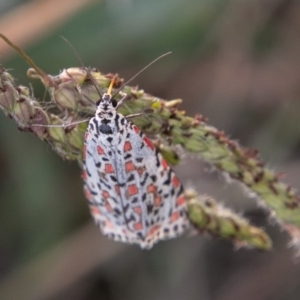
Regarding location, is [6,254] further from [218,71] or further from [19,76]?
[218,71]

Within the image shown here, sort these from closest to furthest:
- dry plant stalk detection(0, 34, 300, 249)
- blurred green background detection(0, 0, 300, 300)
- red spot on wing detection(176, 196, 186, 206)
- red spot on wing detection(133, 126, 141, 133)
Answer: dry plant stalk detection(0, 34, 300, 249) < red spot on wing detection(133, 126, 141, 133) < red spot on wing detection(176, 196, 186, 206) < blurred green background detection(0, 0, 300, 300)

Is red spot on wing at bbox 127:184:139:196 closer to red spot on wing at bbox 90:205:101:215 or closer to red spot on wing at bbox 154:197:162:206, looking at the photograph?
red spot on wing at bbox 154:197:162:206

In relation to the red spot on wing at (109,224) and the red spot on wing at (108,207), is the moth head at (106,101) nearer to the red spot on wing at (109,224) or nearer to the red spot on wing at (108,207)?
the red spot on wing at (108,207)

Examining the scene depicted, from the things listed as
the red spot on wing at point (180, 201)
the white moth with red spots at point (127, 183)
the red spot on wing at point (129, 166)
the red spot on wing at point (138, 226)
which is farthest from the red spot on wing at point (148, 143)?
the red spot on wing at point (138, 226)

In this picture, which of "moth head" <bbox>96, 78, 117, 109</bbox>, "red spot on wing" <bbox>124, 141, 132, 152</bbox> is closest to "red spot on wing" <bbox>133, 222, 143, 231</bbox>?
"red spot on wing" <bbox>124, 141, 132, 152</bbox>

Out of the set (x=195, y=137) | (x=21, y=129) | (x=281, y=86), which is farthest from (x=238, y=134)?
(x=21, y=129)

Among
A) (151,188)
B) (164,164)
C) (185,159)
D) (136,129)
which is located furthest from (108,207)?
(185,159)

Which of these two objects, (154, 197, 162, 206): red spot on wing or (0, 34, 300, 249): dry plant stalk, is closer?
(0, 34, 300, 249): dry plant stalk

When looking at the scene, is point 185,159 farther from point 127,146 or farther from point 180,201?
point 127,146
